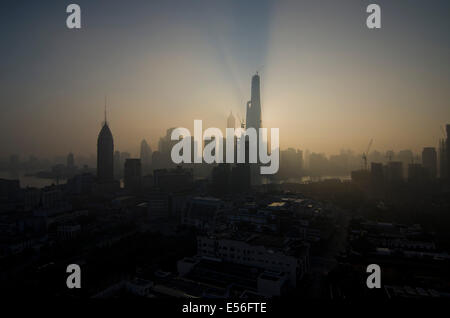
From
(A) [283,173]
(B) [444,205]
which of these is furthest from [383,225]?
(A) [283,173]

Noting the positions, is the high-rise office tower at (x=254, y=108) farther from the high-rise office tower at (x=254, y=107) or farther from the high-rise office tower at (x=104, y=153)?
the high-rise office tower at (x=104, y=153)

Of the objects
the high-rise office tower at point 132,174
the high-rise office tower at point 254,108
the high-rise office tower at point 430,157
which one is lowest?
the high-rise office tower at point 132,174

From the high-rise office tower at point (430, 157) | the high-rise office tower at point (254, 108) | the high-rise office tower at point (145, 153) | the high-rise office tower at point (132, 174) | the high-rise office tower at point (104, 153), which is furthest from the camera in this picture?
the high-rise office tower at point (145, 153)

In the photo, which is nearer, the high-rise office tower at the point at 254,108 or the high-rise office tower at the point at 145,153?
the high-rise office tower at the point at 254,108

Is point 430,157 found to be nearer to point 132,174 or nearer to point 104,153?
point 132,174

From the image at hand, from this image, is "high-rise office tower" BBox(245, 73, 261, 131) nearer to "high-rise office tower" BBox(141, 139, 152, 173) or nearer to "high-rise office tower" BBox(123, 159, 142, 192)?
"high-rise office tower" BBox(123, 159, 142, 192)

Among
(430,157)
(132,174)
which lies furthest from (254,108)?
(430,157)

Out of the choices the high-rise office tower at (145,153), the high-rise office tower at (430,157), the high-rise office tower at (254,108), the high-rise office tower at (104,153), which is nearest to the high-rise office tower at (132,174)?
the high-rise office tower at (104,153)

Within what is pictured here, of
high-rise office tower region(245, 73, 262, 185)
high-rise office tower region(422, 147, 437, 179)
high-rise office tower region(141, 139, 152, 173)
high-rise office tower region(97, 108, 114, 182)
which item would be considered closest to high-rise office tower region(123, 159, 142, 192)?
high-rise office tower region(97, 108, 114, 182)
